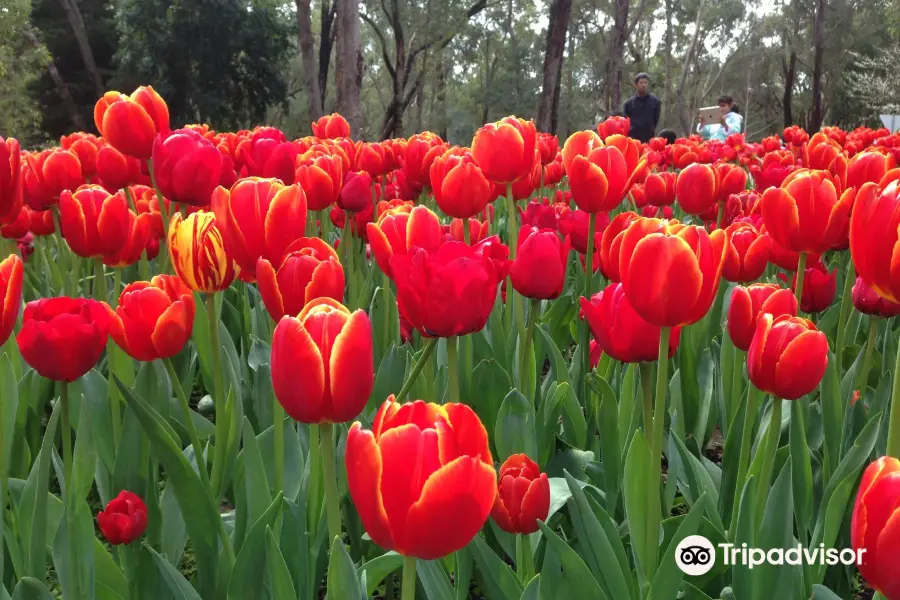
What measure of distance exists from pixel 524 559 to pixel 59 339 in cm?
80

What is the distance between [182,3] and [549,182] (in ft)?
73.1

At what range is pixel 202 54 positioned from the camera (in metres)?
23.4

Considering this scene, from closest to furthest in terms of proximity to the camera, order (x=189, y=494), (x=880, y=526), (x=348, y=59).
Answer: (x=880, y=526)
(x=189, y=494)
(x=348, y=59)

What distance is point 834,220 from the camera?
1508 mm

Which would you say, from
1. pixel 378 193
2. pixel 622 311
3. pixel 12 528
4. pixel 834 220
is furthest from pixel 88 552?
pixel 378 193

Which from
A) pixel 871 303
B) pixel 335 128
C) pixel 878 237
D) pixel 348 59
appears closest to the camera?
pixel 878 237

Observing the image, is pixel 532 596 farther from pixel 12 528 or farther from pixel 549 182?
pixel 549 182

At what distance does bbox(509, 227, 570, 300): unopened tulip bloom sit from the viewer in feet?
4.95

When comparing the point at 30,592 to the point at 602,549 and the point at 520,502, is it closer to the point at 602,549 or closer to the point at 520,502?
the point at 520,502

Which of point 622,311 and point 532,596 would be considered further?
point 622,311

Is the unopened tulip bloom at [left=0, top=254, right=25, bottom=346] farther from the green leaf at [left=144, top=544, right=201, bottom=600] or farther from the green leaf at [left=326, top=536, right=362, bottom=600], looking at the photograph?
the green leaf at [left=326, top=536, right=362, bottom=600]

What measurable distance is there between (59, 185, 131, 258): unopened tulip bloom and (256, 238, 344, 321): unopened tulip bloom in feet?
2.46

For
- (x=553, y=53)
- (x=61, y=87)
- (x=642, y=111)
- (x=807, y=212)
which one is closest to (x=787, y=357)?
(x=807, y=212)

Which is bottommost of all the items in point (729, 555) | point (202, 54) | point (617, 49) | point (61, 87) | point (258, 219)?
point (729, 555)
